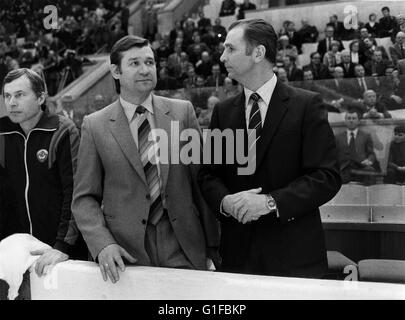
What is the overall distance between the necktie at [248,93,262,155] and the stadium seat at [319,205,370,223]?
6.64ft

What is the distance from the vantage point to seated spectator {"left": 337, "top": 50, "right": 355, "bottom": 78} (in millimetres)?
5383

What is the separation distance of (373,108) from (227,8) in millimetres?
4364

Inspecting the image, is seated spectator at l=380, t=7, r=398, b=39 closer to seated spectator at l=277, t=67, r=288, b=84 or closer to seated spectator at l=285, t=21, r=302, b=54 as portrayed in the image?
seated spectator at l=277, t=67, r=288, b=84

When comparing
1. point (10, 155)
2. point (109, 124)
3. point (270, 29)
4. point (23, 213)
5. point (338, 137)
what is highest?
point (270, 29)

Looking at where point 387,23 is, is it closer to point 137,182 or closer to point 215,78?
point 215,78

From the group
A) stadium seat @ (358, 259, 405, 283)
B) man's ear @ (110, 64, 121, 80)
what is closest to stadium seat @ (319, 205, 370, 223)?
stadium seat @ (358, 259, 405, 283)

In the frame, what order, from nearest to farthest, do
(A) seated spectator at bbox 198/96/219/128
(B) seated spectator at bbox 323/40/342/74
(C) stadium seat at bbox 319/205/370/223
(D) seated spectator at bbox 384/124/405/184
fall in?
(C) stadium seat at bbox 319/205/370/223 → (D) seated spectator at bbox 384/124/405/184 → (A) seated spectator at bbox 198/96/219/128 → (B) seated spectator at bbox 323/40/342/74

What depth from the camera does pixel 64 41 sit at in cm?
962

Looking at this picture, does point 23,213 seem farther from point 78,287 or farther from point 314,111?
point 314,111

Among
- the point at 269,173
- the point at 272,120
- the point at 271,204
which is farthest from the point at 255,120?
the point at 271,204

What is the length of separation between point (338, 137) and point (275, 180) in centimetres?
284

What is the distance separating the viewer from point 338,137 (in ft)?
14.5
